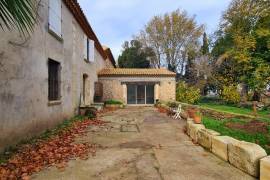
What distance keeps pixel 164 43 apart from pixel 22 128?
30737 millimetres

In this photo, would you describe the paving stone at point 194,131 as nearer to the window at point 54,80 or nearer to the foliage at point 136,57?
the window at point 54,80

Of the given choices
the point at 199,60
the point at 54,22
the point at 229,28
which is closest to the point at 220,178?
the point at 54,22

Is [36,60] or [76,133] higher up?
[36,60]

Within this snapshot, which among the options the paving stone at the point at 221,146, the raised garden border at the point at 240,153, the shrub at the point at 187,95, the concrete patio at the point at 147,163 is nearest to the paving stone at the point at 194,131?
the concrete patio at the point at 147,163

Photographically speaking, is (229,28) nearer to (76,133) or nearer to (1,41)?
(76,133)

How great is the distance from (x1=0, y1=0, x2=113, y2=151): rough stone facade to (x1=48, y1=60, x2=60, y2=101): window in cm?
22

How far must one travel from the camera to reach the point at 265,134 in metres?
7.99

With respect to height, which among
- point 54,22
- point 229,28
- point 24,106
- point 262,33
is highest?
point 229,28

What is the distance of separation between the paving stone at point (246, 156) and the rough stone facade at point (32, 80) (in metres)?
4.51

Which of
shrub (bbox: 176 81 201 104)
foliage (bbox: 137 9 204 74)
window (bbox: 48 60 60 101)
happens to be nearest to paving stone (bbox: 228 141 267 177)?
window (bbox: 48 60 60 101)

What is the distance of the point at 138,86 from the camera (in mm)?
21766

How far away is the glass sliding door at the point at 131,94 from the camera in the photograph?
71.2 feet

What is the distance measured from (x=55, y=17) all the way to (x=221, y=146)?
6.62 metres

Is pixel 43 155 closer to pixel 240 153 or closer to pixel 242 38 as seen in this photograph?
pixel 240 153
